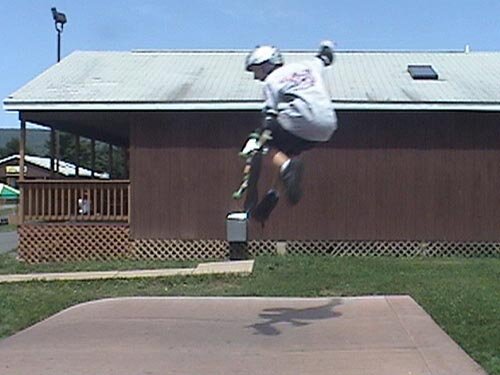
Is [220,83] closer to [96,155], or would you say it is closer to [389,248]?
[389,248]

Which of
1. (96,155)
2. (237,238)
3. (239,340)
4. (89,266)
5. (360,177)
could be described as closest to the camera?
(239,340)

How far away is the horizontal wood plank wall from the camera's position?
18.4 metres

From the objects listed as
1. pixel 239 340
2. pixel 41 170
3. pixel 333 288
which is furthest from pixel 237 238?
pixel 41 170

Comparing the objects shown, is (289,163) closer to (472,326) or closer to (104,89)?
(472,326)

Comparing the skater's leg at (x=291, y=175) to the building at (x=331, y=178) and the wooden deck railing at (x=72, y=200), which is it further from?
the wooden deck railing at (x=72, y=200)

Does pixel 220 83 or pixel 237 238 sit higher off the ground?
pixel 220 83

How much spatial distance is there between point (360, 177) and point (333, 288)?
5.75 metres

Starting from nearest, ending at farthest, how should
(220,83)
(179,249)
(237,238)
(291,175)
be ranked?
(291,175) → (237,238) → (179,249) → (220,83)

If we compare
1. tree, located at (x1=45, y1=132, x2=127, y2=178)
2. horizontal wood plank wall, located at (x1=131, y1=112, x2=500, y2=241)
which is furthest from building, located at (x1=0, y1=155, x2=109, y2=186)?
horizontal wood plank wall, located at (x1=131, y1=112, x2=500, y2=241)

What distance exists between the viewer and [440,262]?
674 inches

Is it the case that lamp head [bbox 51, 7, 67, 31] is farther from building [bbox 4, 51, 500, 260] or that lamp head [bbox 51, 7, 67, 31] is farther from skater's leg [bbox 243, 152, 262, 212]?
skater's leg [bbox 243, 152, 262, 212]

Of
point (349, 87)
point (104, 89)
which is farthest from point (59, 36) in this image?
point (349, 87)

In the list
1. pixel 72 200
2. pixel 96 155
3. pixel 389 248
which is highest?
pixel 96 155

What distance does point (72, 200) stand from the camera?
18.9 m
